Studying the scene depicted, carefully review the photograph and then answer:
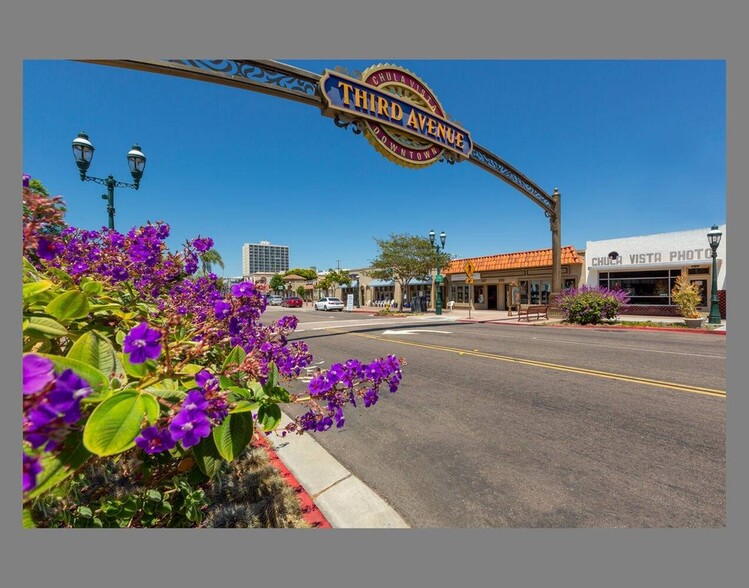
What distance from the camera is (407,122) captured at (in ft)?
28.0

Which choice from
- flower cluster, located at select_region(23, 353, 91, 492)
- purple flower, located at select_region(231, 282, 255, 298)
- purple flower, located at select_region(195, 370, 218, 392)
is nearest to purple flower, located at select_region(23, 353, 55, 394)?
flower cluster, located at select_region(23, 353, 91, 492)

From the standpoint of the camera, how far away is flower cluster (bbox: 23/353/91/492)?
2.45 ft

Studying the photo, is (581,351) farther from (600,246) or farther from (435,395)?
(600,246)

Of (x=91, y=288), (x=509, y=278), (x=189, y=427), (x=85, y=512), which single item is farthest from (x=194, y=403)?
(x=509, y=278)

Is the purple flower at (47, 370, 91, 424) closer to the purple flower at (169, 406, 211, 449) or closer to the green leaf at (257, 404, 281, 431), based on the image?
the purple flower at (169, 406, 211, 449)

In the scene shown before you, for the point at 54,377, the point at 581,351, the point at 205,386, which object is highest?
the point at 54,377

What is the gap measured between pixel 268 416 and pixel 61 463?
0.69 m

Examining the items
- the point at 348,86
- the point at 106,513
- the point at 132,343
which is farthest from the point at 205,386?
the point at 348,86

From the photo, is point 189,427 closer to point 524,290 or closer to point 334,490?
point 334,490

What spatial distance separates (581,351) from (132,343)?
33.4ft

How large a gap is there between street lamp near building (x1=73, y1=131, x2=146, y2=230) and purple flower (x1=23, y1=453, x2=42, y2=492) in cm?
610

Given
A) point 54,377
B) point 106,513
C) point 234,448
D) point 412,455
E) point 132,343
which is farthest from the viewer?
point 412,455

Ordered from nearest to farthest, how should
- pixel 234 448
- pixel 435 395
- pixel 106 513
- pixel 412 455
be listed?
pixel 234 448 < pixel 106 513 < pixel 412 455 < pixel 435 395

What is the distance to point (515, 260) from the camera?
25.8 metres
